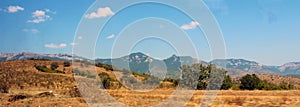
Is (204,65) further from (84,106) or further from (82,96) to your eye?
(84,106)

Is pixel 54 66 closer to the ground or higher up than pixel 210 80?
higher up

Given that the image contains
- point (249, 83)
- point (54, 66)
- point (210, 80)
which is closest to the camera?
point (249, 83)

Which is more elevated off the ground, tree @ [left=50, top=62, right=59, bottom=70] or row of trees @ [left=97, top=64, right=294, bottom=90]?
tree @ [left=50, top=62, right=59, bottom=70]

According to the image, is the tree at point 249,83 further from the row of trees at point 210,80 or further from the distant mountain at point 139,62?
the distant mountain at point 139,62

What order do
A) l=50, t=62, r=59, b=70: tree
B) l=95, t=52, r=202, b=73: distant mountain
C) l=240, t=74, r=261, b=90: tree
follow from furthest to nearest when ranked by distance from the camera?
1. l=50, t=62, r=59, b=70: tree
2. l=240, t=74, r=261, b=90: tree
3. l=95, t=52, r=202, b=73: distant mountain

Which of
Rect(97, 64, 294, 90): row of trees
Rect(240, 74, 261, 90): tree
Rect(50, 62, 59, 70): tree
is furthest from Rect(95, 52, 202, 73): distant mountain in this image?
Rect(50, 62, 59, 70): tree

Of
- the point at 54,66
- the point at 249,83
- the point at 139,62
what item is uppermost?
the point at 139,62

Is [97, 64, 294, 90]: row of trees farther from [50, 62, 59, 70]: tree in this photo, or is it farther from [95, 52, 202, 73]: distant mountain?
[50, 62, 59, 70]: tree

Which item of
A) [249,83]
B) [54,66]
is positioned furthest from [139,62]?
[249,83]

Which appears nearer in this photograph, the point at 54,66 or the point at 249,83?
the point at 249,83

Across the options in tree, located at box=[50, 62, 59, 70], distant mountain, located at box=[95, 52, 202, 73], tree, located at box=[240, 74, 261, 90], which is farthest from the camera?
tree, located at box=[50, 62, 59, 70]

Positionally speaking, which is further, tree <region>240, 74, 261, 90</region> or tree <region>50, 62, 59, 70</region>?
tree <region>50, 62, 59, 70</region>

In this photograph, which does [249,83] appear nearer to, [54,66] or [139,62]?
[139,62]

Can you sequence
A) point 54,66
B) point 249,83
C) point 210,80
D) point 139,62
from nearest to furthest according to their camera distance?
point 249,83
point 210,80
point 139,62
point 54,66
